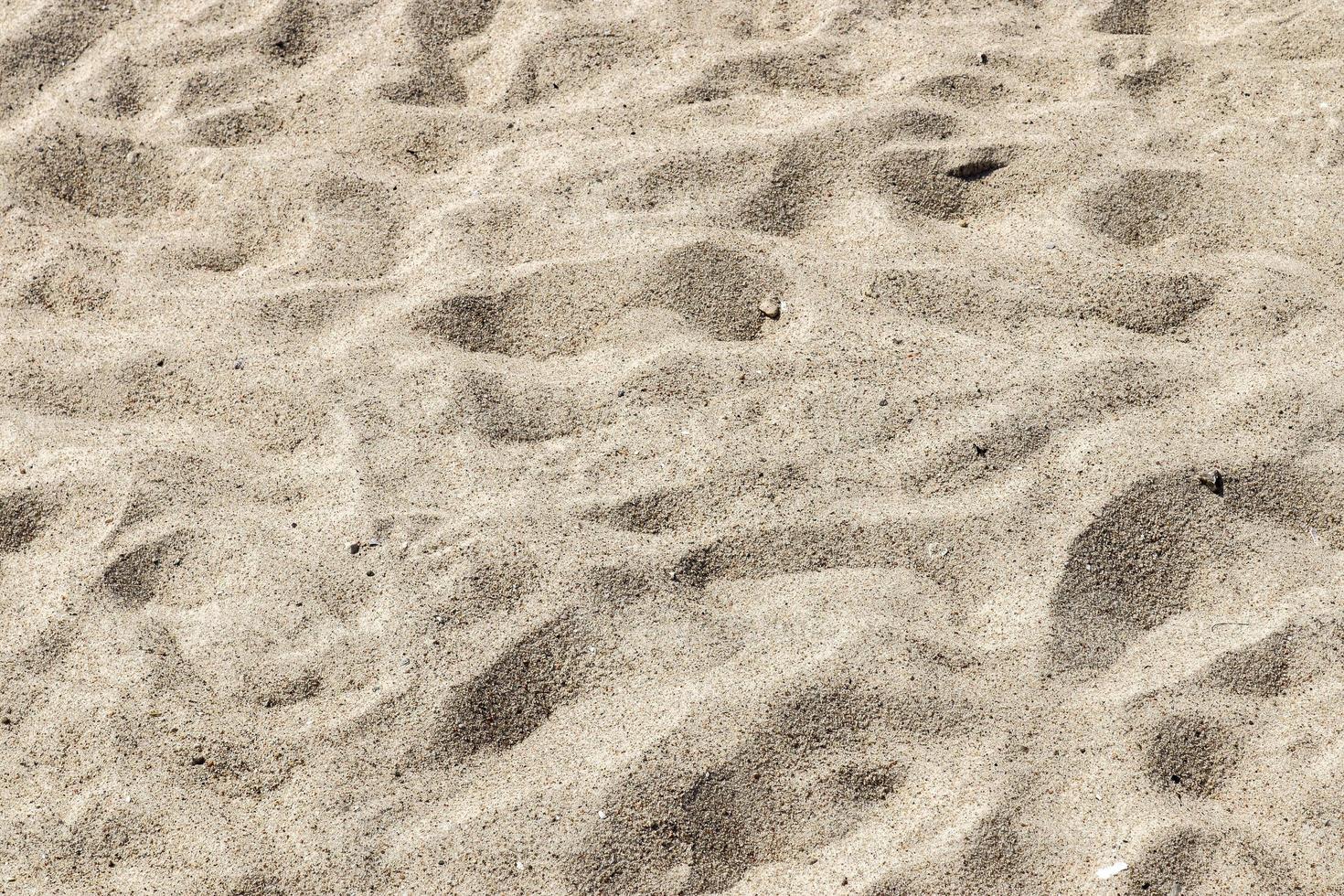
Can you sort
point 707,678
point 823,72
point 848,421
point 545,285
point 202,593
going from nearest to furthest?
point 707,678, point 202,593, point 848,421, point 545,285, point 823,72

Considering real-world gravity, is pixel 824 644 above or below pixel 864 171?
below

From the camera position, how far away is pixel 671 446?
232 centimetres

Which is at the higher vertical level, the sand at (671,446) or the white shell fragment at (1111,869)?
the sand at (671,446)

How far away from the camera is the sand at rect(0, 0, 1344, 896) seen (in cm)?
191

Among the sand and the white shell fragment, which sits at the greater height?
the sand

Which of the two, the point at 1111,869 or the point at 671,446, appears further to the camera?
the point at 671,446

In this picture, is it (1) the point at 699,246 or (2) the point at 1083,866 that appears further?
(1) the point at 699,246

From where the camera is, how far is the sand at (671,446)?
75.1 inches

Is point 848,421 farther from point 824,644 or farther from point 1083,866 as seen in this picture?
point 1083,866

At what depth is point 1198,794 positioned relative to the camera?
191cm

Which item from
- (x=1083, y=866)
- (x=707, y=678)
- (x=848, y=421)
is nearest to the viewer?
(x=1083, y=866)

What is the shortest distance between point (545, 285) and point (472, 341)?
18cm

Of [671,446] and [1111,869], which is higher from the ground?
[671,446]

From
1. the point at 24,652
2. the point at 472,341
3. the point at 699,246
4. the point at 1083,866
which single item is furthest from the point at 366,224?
the point at 1083,866
